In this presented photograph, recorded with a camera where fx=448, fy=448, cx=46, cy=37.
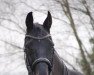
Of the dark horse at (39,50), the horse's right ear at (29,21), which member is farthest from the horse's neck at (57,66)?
the horse's right ear at (29,21)

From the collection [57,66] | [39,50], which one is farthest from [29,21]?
[57,66]

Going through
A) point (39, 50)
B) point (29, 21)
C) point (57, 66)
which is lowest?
point (57, 66)

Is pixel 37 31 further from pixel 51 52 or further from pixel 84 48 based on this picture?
pixel 84 48

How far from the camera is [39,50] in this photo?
5.11 metres

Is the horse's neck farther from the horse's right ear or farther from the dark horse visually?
the horse's right ear

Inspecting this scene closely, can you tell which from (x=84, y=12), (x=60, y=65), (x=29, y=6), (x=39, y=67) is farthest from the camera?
(x=29, y=6)

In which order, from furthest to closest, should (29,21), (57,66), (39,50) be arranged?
1. (57,66)
2. (29,21)
3. (39,50)

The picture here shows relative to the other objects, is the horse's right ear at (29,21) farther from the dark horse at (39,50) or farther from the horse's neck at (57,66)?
the horse's neck at (57,66)

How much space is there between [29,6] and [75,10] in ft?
9.23

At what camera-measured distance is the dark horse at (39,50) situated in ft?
16.5

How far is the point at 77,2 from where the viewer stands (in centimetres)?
2098

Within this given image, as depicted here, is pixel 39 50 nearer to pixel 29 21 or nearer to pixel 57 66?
pixel 29 21

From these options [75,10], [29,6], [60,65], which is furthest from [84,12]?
[60,65]

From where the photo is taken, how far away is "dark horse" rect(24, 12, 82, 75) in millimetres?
5043
